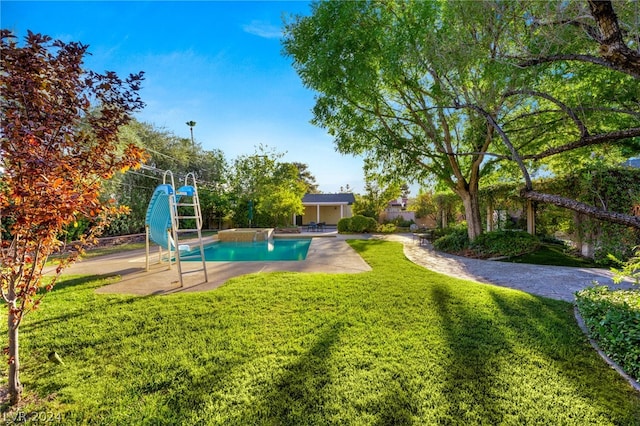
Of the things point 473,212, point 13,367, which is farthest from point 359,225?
point 13,367

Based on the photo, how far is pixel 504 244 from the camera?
10.1 metres

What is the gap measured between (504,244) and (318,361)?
987cm

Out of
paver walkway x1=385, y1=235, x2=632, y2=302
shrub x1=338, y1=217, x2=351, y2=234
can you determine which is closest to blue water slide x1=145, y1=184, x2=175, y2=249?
paver walkway x1=385, y1=235, x2=632, y2=302

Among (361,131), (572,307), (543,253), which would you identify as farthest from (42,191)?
(543,253)

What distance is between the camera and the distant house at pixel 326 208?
3042cm

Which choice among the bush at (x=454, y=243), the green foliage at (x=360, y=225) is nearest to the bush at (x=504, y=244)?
the bush at (x=454, y=243)

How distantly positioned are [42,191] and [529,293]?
7.44m

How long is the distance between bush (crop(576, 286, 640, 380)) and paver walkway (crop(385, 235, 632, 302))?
88 cm

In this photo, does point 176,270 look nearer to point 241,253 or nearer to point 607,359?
point 241,253

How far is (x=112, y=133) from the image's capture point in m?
2.59

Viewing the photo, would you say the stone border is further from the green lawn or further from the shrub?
the shrub

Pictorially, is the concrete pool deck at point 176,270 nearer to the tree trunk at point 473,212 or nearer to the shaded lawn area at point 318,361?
the shaded lawn area at point 318,361

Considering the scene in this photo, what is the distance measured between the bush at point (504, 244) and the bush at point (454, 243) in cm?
53

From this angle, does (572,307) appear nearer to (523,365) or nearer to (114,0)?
(523,365)
